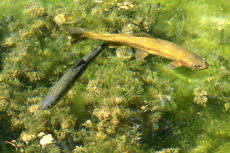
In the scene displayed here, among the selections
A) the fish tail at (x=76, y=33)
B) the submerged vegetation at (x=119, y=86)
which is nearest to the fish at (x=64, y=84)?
the submerged vegetation at (x=119, y=86)

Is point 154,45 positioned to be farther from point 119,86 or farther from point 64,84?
point 64,84

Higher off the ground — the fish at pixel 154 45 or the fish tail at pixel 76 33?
the fish tail at pixel 76 33

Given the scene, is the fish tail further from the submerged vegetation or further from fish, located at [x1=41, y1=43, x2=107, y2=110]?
the submerged vegetation

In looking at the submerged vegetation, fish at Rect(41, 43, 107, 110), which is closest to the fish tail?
fish at Rect(41, 43, 107, 110)

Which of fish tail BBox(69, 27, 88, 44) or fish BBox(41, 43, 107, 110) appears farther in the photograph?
fish tail BBox(69, 27, 88, 44)

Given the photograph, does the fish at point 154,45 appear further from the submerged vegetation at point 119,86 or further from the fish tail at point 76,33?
the submerged vegetation at point 119,86

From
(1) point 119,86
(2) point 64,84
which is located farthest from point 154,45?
(2) point 64,84

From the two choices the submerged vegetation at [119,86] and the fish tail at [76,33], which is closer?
the submerged vegetation at [119,86]
